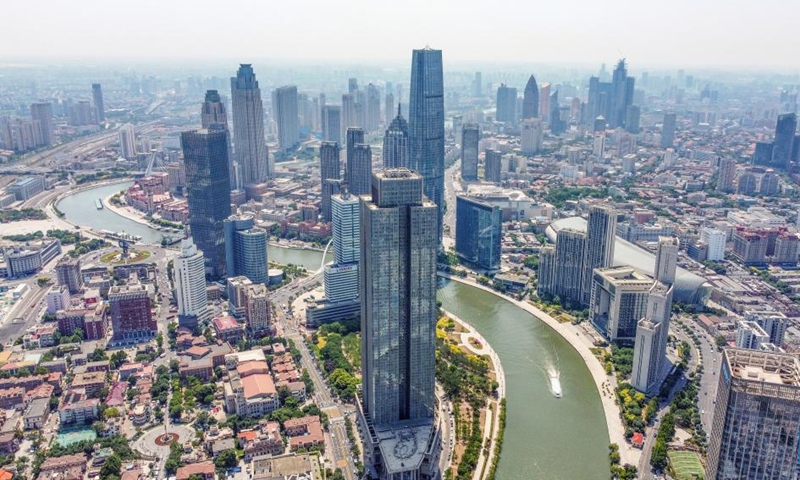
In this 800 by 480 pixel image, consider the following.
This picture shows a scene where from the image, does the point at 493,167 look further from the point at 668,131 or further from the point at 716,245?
the point at 668,131

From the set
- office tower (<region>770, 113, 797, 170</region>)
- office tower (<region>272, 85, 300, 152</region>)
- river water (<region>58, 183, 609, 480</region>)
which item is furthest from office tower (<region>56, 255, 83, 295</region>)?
office tower (<region>770, 113, 797, 170</region>)

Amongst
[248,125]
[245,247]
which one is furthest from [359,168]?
[248,125]

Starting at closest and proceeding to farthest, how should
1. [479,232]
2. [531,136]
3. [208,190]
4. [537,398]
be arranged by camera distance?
[537,398], [208,190], [479,232], [531,136]

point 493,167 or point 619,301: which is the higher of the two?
point 493,167

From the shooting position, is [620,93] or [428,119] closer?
[428,119]

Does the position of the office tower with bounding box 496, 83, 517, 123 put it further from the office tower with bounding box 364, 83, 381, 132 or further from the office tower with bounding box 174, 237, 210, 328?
the office tower with bounding box 174, 237, 210, 328

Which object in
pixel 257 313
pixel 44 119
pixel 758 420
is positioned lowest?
pixel 257 313
